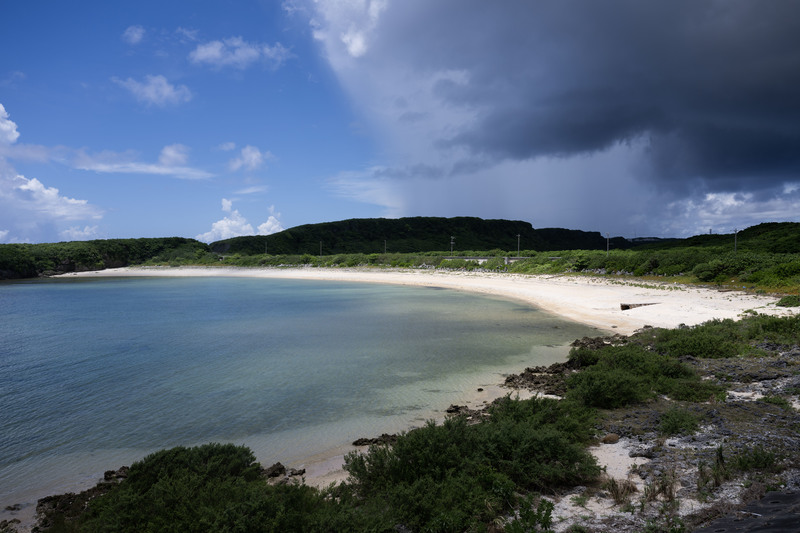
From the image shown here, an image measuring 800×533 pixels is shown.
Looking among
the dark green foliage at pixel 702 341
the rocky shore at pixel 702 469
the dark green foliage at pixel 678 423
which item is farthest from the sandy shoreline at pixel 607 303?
the dark green foliage at pixel 702 341

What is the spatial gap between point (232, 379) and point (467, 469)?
8.89 m

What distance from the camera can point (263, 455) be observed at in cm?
737

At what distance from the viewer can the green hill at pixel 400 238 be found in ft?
421

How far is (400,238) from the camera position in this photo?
144 meters

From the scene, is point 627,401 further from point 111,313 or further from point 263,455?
point 111,313

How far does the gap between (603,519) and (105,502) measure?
5451 mm

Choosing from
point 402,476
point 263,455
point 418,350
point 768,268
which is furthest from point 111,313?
point 768,268

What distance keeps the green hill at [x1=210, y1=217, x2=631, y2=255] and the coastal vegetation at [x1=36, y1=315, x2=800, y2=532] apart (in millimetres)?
116668

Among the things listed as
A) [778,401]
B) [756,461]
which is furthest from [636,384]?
[756,461]

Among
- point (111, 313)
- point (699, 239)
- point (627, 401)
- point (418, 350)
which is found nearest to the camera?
point (627, 401)

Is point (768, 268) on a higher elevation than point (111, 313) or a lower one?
higher

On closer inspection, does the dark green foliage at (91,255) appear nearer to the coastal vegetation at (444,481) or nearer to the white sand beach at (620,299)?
the white sand beach at (620,299)

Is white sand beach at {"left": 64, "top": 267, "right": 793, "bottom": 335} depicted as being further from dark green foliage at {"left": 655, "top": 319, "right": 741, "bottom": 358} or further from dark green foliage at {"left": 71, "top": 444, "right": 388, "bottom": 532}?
dark green foliage at {"left": 71, "top": 444, "right": 388, "bottom": 532}

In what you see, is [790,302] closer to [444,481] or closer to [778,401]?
[778,401]
